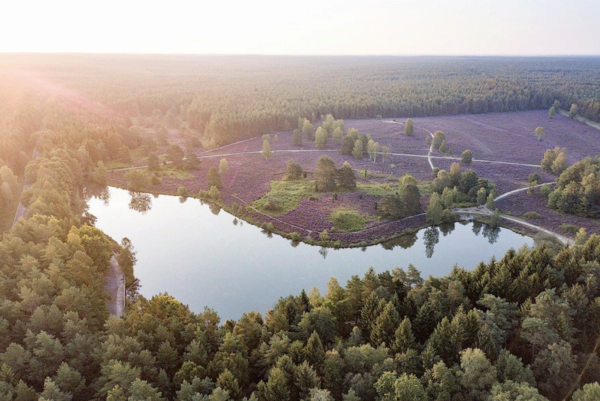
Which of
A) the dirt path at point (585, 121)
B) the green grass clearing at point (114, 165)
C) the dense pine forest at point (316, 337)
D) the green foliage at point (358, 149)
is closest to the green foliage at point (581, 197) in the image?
the dense pine forest at point (316, 337)

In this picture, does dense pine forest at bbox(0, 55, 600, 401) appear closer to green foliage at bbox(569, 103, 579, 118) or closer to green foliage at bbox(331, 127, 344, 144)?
green foliage at bbox(331, 127, 344, 144)

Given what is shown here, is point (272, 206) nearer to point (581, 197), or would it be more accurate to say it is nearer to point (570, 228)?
point (570, 228)

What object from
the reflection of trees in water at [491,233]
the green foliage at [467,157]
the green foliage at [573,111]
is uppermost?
the green foliage at [573,111]

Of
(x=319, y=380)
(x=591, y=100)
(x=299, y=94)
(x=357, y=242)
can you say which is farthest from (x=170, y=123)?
(x=591, y=100)

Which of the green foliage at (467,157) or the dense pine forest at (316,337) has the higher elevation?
the green foliage at (467,157)

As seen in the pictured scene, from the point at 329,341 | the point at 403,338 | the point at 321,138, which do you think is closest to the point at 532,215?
the point at 403,338

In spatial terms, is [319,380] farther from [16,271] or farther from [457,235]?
[457,235]

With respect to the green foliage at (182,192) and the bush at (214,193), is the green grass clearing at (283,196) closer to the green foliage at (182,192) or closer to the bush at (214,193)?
the bush at (214,193)
